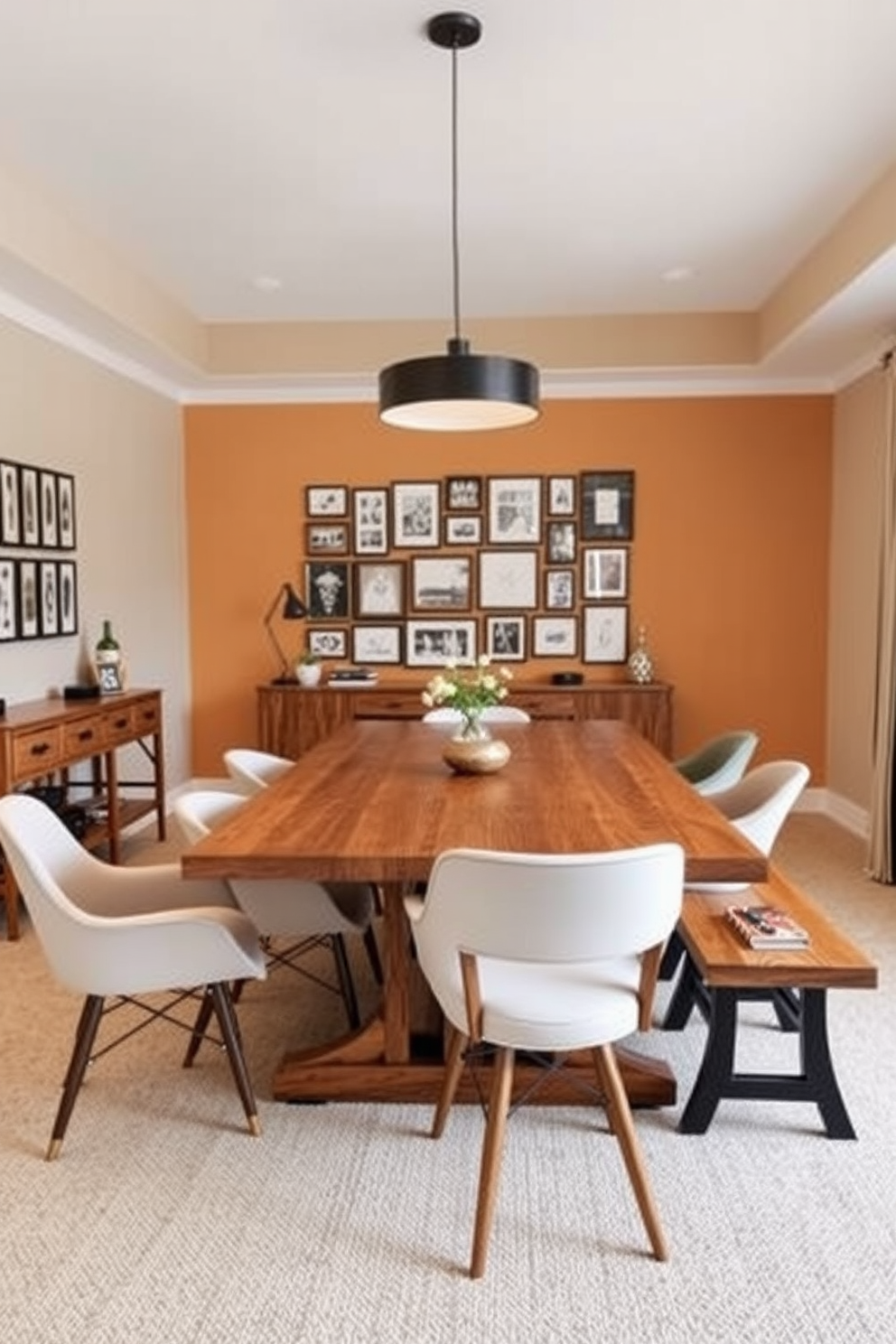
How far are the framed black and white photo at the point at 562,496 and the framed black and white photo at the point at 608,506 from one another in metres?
0.07

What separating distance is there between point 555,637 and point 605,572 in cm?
50

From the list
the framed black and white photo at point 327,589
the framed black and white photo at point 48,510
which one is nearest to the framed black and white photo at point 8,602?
the framed black and white photo at point 48,510

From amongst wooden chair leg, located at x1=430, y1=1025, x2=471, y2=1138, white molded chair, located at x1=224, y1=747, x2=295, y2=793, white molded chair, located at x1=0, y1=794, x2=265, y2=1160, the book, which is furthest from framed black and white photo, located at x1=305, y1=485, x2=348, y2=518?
wooden chair leg, located at x1=430, y1=1025, x2=471, y2=1138

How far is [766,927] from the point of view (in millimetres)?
2365

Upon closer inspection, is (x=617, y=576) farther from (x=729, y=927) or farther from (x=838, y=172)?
(x=729, y=927)

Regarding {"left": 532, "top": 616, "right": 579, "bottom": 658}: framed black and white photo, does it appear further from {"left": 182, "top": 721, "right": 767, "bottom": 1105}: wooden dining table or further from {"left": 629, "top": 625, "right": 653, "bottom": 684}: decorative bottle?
{"left": 182, "top": 721, "right": 767, "bottom": 1105}: wooden dining table

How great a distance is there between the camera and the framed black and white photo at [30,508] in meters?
4.04

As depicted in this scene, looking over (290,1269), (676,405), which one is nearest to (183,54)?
(290,1269)

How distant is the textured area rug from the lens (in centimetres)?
171

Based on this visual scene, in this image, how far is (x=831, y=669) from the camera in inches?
222

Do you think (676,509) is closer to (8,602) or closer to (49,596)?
(49,596)

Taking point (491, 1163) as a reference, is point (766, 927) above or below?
above

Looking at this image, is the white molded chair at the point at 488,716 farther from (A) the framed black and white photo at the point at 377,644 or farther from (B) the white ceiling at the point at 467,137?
(B) the white ceiling at the point at 467,137

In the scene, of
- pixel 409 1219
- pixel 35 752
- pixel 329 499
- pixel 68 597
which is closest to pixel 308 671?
pixel 329 499
